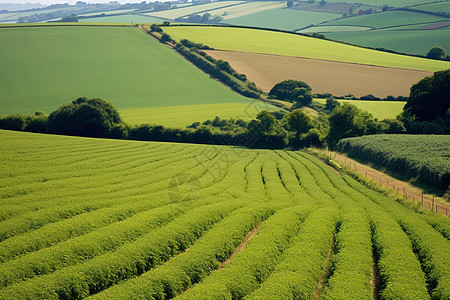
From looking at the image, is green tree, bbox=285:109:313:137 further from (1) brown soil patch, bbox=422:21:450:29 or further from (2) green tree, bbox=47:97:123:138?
(1) brown soil patch, bbox=422:21:450:29

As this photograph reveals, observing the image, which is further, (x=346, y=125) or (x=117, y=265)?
(x=346, y=125)

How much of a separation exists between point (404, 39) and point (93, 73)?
124 metres

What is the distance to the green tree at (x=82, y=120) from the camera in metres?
66.3

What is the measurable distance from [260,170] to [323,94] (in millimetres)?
62385

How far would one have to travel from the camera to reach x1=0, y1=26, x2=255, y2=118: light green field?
299ft

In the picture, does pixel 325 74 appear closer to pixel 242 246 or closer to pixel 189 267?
pixel 242 246

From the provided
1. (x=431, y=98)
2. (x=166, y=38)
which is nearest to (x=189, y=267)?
(x=431, y=98)

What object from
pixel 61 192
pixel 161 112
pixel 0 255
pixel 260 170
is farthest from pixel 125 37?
pixel 0 255

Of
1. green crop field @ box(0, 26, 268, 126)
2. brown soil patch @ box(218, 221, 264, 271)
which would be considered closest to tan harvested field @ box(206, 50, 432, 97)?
green crop field @ box(0, 26, 268, 126)

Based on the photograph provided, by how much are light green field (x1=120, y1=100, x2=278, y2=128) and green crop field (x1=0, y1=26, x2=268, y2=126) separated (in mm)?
1956

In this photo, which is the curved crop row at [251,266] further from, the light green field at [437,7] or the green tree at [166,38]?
the light green field at [437,7]

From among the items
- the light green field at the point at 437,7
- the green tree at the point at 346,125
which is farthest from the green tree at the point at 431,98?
the light green field at the point at 437,7

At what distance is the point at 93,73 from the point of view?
106375 millimetres

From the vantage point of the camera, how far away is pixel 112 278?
1756 cm
